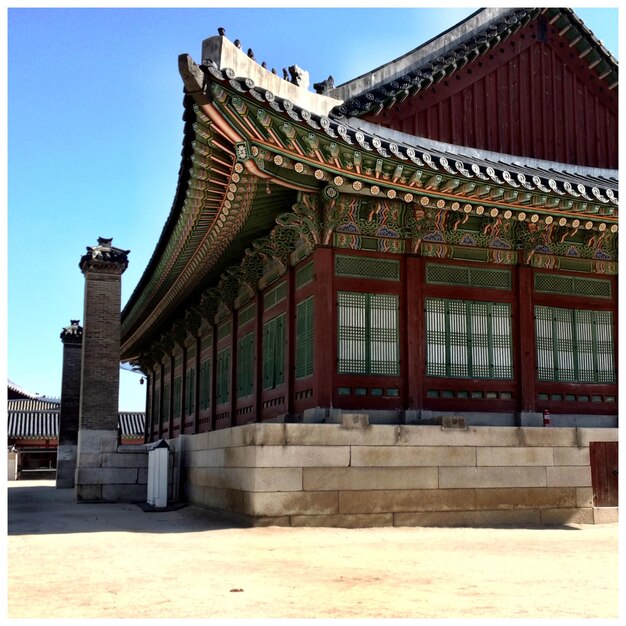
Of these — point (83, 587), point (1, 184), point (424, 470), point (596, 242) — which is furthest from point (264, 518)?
point (596, 242)

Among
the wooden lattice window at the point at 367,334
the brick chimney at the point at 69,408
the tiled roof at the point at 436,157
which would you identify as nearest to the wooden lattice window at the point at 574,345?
the tiled roof at the point at 436,157

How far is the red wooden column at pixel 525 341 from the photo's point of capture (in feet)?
53.7

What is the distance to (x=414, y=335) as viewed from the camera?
620 inches

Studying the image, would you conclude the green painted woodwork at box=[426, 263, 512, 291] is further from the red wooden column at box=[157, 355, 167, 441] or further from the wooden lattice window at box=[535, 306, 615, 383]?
the red wooden column at box=[157, 355, 167, 441]

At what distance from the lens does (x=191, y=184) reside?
47.3 ft

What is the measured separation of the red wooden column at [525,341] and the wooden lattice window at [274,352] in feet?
16.2

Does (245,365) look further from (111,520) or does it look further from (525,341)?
(525,341)

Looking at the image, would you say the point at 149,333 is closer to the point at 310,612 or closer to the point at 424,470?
the point at 424,470

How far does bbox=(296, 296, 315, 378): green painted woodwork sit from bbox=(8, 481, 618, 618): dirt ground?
3573mm

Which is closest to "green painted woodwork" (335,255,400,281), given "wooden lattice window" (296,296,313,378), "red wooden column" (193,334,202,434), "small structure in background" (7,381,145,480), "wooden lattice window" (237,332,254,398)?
"wooden lattice window" (296,296,313,378)

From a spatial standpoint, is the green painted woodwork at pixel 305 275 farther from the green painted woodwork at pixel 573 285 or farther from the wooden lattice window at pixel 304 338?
the green painted woodwork at pixel 573 285

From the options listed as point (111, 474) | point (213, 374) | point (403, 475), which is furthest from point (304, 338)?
point (111, 474)

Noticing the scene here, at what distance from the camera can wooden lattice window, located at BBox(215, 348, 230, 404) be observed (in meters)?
22.5

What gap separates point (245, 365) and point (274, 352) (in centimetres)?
283
